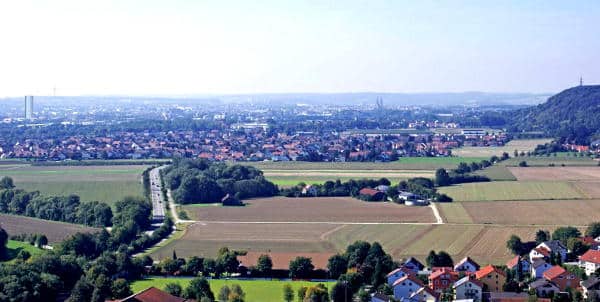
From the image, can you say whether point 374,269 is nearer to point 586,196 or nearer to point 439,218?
point 439,218

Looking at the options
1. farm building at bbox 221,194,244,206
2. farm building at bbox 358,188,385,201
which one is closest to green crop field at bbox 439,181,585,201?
farm building at bbox 358,188,385,201

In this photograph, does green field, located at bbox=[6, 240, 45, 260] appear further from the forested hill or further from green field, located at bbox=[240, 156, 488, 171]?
the forested hill

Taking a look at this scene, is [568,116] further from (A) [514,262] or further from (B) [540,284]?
(B) [540,284]

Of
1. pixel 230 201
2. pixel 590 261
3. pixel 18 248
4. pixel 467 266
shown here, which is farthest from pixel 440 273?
pixel 230 201

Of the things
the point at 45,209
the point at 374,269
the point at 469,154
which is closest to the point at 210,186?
the point at 45,209

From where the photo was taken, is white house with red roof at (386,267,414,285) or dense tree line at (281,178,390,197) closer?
white house with red roof at (386,267,414,285)

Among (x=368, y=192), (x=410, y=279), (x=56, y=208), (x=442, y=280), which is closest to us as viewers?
(x=410, y=279)

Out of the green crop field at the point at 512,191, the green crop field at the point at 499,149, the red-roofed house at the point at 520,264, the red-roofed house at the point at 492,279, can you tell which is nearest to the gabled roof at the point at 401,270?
the red-roofed house at the point at 492,279

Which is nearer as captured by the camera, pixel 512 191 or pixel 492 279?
pixel 492 279
